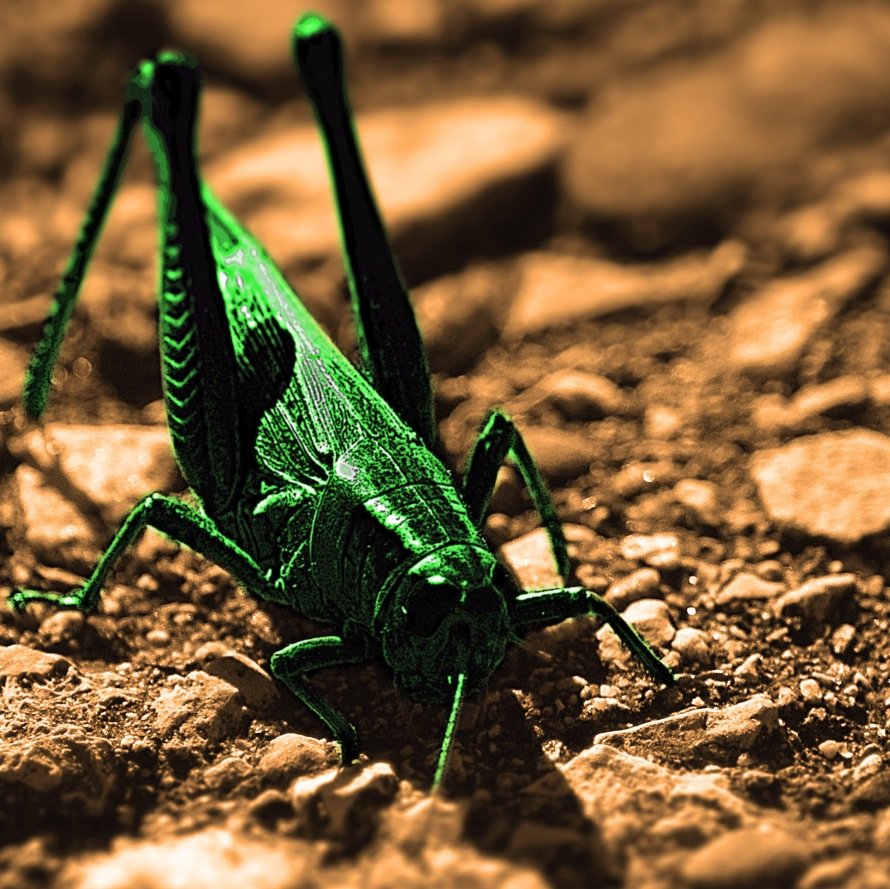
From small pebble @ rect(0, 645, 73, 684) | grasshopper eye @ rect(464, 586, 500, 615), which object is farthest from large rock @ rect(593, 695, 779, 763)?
small pebble @ rect(0, 645, 73, 684)

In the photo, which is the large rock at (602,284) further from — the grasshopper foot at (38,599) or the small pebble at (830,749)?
the small pebble at (830,749)

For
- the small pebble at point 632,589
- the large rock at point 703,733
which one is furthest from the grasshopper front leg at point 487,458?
the large rock at point 703,733

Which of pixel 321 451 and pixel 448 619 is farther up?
pixel 321 451

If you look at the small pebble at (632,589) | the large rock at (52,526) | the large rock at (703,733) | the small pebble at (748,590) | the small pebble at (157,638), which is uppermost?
the large rock at (52,526)

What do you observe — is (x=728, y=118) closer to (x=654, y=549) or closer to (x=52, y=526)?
(x=654, y=549)

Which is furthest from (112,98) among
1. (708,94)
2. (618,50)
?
(708,94)

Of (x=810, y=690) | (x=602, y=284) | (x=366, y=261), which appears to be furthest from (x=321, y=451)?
(x=602, y=284)

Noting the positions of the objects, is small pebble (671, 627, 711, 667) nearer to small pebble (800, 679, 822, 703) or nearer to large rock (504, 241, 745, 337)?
small pebble (800, 679, 822, 703)
